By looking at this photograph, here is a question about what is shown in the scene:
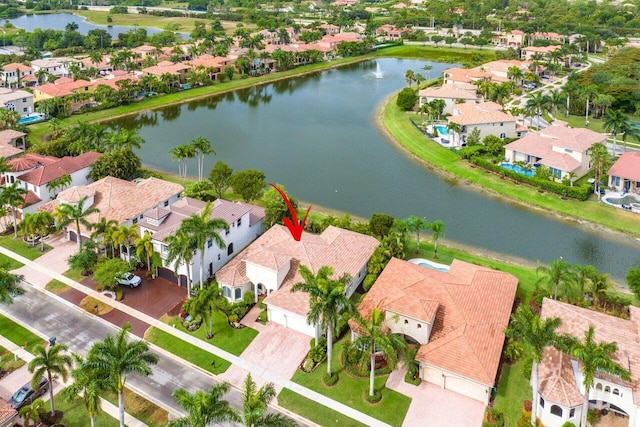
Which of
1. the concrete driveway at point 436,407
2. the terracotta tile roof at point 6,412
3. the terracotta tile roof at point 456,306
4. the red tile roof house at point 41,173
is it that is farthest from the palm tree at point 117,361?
the red tile roof house at point 41,173

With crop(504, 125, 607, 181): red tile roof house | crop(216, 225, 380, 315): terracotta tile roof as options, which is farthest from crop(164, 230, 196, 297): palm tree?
crop(504, 125, 607, 181): red tile roof house

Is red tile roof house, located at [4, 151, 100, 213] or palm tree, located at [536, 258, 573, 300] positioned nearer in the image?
palm tree, located at [536, 258, 573, 300]

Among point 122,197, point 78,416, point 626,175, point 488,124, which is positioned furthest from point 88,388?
point 488,124

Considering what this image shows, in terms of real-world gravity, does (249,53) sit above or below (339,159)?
above

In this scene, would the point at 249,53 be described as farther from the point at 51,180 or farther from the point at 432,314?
the point at 432,314

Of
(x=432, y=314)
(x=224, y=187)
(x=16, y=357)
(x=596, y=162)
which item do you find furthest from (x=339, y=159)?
(x=16, y=357)

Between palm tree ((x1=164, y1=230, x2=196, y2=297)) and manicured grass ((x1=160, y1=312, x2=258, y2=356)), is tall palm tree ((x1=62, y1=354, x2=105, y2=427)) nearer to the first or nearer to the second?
manicured grass ((x1=160, y1=312, x2=258, y2=356))
